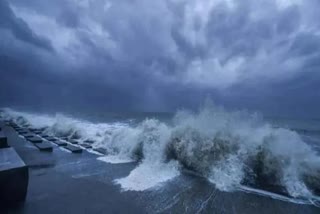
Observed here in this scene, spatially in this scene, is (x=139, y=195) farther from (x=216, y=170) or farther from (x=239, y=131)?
(x=239, y=131)

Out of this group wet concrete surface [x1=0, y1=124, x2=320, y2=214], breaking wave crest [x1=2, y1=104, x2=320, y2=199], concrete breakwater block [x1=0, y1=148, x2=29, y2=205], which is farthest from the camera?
breaking wave crest [x1=2, y1=104, x2=320, y2=199]

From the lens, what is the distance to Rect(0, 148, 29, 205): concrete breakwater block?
11.9 feet

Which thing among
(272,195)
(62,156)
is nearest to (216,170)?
(272,195)

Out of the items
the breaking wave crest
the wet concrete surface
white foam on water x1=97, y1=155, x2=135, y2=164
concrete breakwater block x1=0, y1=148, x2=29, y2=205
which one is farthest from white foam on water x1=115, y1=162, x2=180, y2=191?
concrete breakwater block x1=0, y1=148, x2=29, y2=205

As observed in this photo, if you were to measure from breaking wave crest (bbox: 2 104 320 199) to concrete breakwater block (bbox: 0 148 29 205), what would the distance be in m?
2.31

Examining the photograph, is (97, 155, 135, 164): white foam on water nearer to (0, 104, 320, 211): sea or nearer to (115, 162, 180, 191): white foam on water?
(0, 104, 320, 211): sea

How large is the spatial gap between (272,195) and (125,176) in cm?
419

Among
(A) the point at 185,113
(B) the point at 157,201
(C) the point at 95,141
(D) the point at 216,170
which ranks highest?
(A) the point at 185,113

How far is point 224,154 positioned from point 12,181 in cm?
604

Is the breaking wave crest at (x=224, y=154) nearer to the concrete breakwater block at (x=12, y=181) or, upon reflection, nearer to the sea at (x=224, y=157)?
the sea at (x=224, y=157)

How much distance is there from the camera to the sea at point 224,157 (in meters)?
5.27

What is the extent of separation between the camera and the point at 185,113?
9.42 m

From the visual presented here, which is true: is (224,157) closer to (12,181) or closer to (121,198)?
(121,198)

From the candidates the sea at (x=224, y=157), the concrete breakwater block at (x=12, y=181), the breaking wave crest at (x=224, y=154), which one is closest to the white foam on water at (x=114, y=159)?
the sea at (x=224, y=157)
